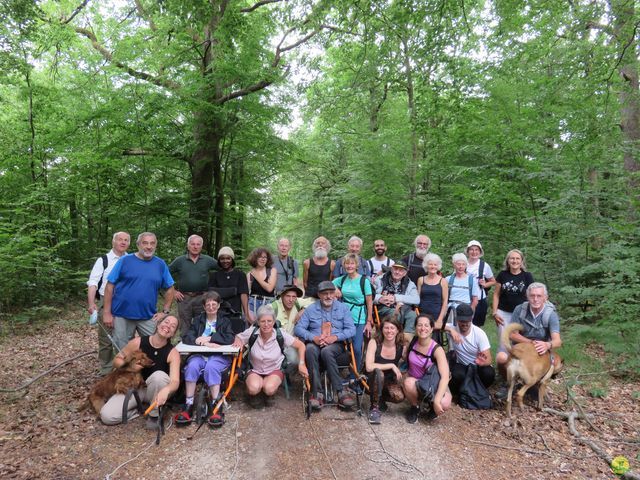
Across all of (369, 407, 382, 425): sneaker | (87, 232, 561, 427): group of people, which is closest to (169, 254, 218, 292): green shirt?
(87, 232, 561, 427): group of people

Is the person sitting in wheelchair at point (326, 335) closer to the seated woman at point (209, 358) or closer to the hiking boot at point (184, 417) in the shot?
the seated woman at point (209, 358)

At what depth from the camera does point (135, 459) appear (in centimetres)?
341

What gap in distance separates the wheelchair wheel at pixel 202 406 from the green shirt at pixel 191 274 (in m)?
1.59

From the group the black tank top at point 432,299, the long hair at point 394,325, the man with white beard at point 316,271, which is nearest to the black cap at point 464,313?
the black tank top at point 432,299

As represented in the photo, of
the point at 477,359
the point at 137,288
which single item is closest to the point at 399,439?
the point at 477,359

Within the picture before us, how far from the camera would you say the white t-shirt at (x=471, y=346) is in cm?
470

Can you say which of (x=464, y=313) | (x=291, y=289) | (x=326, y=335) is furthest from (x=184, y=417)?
(x=464, y=313)

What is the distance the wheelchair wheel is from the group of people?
80mm

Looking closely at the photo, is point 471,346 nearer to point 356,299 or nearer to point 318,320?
point 356,299

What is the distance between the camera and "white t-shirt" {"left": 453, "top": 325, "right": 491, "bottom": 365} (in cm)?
470

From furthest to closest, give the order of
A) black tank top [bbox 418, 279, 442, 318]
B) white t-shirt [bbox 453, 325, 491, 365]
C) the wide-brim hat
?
1. black tank top [bbox 418, 279, 442, 318]
2. the wide-brim hat
3. white t-shirt [bbox 453, 325, 491, 365]

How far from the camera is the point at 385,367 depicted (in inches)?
174

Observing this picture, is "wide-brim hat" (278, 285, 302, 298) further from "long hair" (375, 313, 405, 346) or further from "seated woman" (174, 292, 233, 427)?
"long hair" (375, 313, 405, 346)

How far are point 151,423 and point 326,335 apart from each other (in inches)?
84.3
